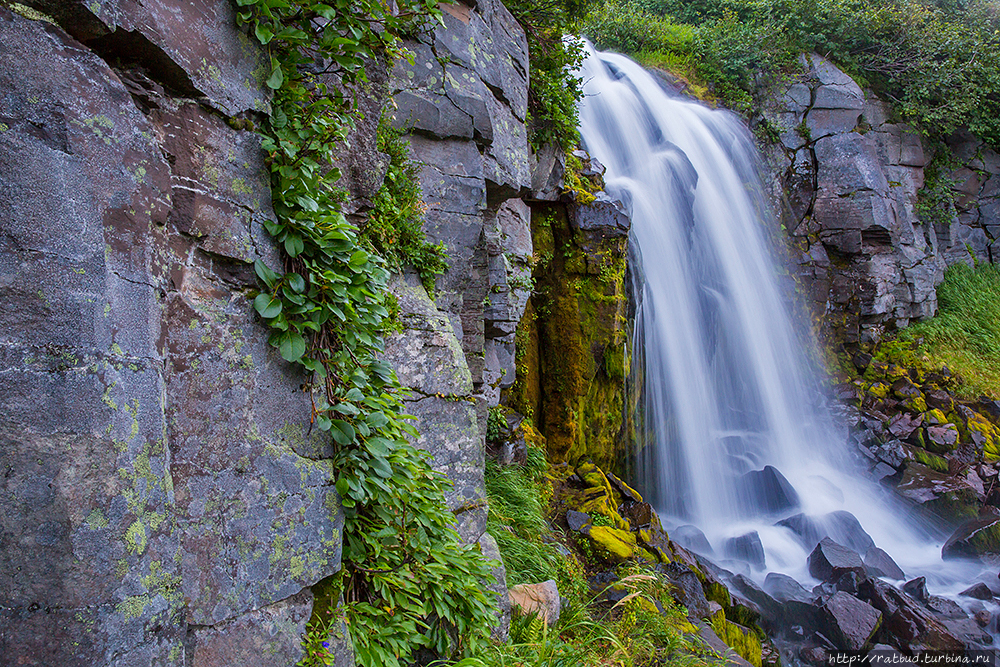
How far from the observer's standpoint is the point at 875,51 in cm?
1377

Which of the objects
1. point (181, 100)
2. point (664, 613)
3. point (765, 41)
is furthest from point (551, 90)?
point (765, 41)

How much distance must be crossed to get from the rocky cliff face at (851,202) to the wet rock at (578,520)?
8.98 meters

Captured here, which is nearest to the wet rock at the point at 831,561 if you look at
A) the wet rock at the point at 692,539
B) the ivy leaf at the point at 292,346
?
the wet rock at the point at 692,539

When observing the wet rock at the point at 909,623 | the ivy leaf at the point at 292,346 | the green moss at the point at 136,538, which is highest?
the ivy leaf at the point at 292,346

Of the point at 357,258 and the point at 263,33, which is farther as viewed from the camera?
the point at 357,258

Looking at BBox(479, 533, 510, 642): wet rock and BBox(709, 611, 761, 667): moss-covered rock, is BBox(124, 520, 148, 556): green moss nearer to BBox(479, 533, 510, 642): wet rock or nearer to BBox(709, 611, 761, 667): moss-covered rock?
BBox(479, 533, 510, 642): wet rock

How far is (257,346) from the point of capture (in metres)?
2.22

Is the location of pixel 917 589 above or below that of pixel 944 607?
above

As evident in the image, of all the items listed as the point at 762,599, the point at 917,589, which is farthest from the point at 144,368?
the point at 917,589

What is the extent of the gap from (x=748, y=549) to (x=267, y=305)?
7.61 metres

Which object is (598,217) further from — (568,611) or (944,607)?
(944,607)

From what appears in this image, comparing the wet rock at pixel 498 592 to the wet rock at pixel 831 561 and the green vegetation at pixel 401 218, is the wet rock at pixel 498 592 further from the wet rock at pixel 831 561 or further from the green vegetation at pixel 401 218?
the wet rock at pixel 831 561

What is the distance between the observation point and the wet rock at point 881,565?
7379mm

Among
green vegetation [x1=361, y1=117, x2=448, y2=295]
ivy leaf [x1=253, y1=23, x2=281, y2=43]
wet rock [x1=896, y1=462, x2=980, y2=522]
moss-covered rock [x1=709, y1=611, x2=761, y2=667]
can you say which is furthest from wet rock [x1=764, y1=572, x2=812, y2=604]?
ivy leaf [x1=253, y1=23, x2=281, y2=43]
